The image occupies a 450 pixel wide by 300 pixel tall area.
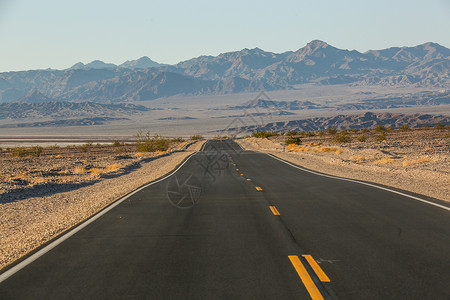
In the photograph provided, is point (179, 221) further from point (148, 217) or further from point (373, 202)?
point (373, 202)

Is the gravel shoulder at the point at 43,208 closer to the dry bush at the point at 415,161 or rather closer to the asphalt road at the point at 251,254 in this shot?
the asphalt road at the point at 251,254

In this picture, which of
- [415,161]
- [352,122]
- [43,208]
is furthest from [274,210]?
[352,122]

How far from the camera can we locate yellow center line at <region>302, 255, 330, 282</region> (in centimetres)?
590

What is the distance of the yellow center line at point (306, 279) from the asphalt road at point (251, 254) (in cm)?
1

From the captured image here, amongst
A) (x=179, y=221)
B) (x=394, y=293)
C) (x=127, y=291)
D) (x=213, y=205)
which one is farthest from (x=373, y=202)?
(x=127, y=291)

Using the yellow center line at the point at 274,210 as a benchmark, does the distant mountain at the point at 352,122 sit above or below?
below

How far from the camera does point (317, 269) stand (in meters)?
6.29

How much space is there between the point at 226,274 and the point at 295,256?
4.54 ft

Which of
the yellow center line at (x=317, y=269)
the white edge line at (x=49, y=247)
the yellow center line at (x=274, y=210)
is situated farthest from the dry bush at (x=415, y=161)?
the yellow center line at (x=317, y=269)

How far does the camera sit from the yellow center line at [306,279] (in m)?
5.31

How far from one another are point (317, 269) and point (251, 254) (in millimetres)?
1191

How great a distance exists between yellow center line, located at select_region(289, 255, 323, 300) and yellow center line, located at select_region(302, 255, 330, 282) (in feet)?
0.49

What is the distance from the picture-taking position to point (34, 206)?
1457 centimetres

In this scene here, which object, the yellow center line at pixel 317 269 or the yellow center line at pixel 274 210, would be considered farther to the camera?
the yellow center line at pixel 274 210
